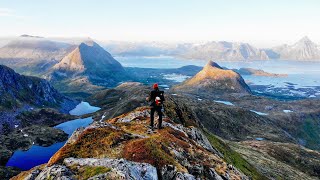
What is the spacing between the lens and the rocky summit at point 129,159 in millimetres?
30875

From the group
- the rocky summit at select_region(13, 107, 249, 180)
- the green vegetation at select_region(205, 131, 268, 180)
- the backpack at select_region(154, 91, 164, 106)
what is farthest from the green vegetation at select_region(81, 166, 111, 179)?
the green vegetation at select_region(205, 131, 268, 180)

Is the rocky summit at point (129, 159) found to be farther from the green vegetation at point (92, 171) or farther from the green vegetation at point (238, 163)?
A: the green vegetation at point (238, 163)

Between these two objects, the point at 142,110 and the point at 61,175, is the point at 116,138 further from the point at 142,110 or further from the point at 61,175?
the point at 142,110

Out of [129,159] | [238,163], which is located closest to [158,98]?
[129,159]

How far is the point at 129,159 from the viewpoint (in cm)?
3522

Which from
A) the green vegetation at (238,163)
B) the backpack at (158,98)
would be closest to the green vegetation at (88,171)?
the backpack at (158,98)

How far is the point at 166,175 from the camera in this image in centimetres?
3500

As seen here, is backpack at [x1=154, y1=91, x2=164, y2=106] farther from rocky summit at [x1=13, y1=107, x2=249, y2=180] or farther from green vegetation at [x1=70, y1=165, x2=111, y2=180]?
green vegetation at [x1=70, y1=165, x2=111, y2=180]

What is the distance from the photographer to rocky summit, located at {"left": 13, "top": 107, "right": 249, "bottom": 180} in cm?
3088

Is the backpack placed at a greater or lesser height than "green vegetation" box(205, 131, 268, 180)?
greater

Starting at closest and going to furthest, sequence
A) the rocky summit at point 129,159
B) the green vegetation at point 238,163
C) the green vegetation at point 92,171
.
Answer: the green vegetation at point 92,171 → the rocky summit at point 129,159 → the green vegetation at point 238,163

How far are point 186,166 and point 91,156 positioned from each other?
1239 cm

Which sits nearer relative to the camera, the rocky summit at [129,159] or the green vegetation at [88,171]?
the green vegetation at [88,171]

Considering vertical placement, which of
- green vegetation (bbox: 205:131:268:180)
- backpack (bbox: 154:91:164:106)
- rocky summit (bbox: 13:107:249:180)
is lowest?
green vegetation (bbox: 205:131:268:180)
